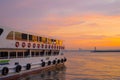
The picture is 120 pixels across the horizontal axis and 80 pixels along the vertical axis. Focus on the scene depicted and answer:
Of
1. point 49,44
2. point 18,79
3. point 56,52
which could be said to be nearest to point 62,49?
point 56,52

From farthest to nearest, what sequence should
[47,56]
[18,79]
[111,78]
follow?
[47,56] → [111,78] → [18,79]

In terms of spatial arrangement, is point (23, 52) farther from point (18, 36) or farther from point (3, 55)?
point (3, 55)

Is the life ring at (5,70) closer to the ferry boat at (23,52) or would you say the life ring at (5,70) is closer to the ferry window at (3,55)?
the ferry boat at (23,52)

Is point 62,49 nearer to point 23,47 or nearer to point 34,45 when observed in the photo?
point 34,45

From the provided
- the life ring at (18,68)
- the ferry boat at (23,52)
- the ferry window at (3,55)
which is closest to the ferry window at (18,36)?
the ferry boat at (23,52)

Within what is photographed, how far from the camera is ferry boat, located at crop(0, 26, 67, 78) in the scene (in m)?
24.0

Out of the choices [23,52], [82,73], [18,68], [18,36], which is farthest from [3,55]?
[82,73]

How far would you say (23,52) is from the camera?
28.8 metres

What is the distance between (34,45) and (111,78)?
12101mm

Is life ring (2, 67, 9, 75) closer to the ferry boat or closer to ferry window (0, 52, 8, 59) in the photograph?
the ferry boat

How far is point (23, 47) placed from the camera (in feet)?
92.8

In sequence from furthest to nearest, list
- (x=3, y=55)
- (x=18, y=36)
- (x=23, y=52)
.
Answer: (x=23, y=52) < (x=18, y=36) < (x=3, y=55)

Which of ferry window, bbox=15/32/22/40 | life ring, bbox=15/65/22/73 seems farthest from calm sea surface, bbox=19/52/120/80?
ferry window, bbox=15/32/22/40

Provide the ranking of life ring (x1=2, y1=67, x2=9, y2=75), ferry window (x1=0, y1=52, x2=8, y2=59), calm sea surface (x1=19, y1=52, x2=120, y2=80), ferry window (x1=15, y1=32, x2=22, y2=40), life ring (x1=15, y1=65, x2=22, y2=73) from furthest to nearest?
calm sea surface (x1=19, y1=52, x2=120, y2=80) < ferry window (x1=15, y1=32, x2=22, y2=40) < life ring (x1=15, y1=65, x2=22, y2=73) < ferry window (x1=0, y1=52, x2=8, y2=59) < life ring (x1=2, y1=67, x2=9, y2=75)
